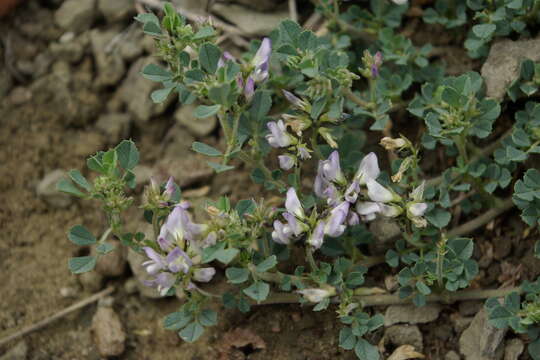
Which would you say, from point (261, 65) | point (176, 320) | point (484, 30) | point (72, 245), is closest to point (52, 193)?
point (72, 245)

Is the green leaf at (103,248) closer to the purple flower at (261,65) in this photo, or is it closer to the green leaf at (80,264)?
the green leaf at (80,264)

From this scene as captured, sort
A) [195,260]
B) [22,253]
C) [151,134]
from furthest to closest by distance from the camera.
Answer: [151,134] < [22,253] < [195,260]

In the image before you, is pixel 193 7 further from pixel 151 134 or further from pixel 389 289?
pixel 389 289

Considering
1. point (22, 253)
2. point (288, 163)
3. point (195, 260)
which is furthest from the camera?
point (22, 253)

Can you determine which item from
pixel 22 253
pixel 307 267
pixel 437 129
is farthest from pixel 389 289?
pixel 22 253

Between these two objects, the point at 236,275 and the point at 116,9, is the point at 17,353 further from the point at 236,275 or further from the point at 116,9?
the point at 116,9

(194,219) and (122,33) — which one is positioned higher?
(122,33)
